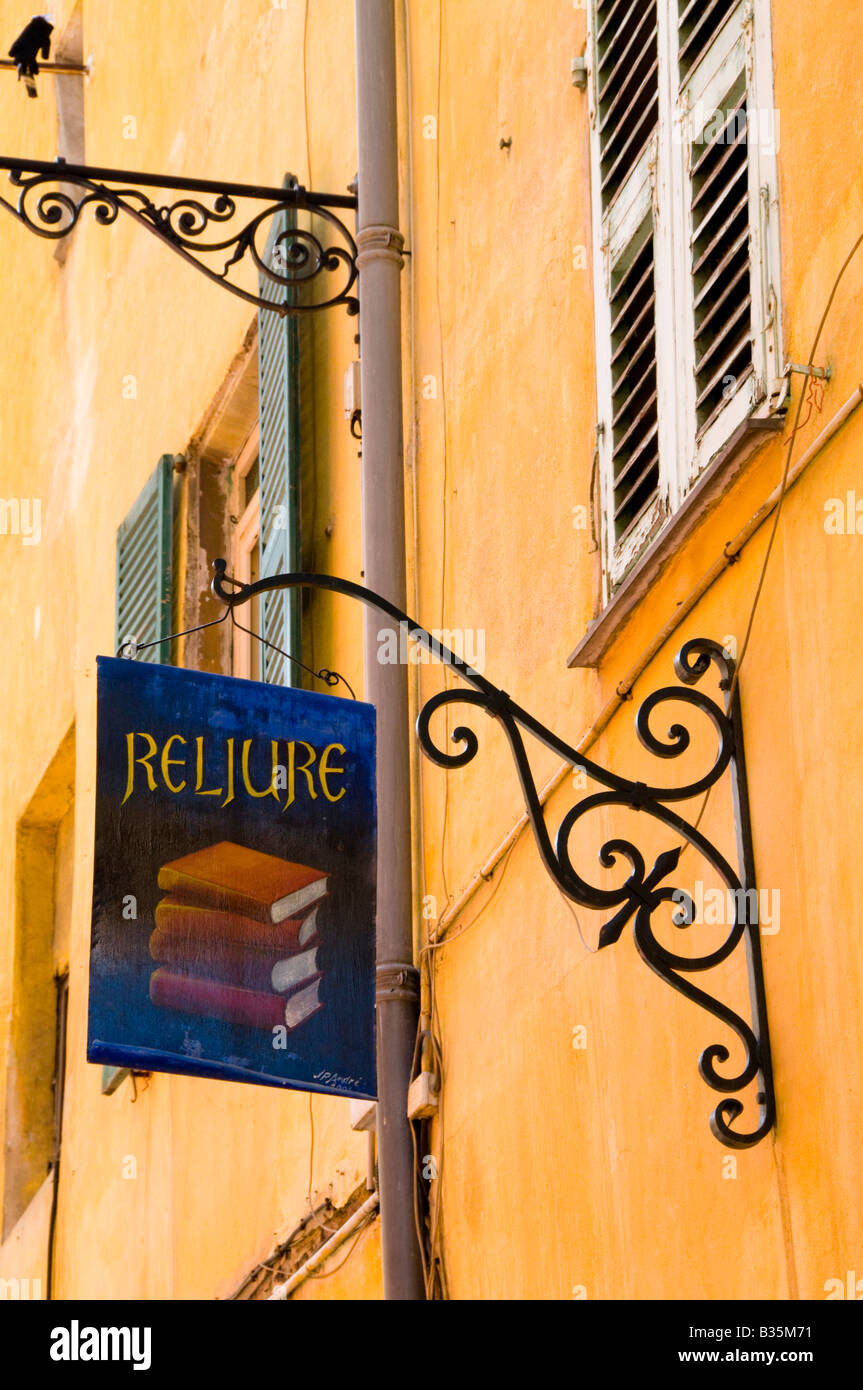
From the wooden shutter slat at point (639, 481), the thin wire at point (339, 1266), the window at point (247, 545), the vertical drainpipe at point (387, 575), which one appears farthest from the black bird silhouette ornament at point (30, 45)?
the wooden shutter slat at point (639, 481)

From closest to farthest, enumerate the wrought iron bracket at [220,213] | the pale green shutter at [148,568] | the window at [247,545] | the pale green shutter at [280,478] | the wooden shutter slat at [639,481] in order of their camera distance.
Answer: the wooden shutter slat at [639,481] < the wrought iron bracket at [220,213] < the pale green shutter at [280,478] < the window at [247,545] < the pale green shutter at [148,568]

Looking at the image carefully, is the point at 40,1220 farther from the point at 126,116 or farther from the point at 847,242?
the point at 847,242

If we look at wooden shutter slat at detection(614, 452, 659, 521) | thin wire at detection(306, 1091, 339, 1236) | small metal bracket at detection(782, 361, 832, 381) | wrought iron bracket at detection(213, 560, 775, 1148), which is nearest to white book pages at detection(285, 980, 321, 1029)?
wrought iron bracket at detection(213, 560, 775, 1148)

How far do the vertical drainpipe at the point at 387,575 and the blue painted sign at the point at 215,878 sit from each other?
1.17 m

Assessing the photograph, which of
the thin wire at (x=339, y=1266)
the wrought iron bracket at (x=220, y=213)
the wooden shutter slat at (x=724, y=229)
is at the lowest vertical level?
the thin wire at (x=339, y=1266)

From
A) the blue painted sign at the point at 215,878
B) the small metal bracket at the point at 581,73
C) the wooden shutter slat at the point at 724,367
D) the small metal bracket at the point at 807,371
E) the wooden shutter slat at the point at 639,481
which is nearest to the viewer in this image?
the small metal bracket at the point at 807,371

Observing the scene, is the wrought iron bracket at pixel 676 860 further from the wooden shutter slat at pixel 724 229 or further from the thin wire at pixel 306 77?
the thin wire at pixel 306 77

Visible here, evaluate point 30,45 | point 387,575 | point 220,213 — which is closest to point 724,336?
point 387,575

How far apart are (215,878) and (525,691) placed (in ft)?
3.99

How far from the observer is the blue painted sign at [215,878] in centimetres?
491

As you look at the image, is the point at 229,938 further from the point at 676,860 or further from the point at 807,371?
the point at 807,371

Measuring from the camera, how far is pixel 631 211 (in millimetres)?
5527

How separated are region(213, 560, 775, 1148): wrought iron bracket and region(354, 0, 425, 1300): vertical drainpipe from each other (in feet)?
5.86
